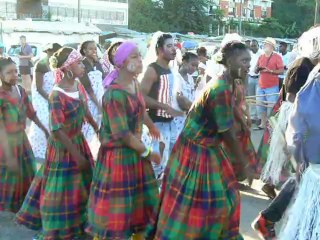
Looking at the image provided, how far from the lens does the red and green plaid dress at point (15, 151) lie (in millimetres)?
4840

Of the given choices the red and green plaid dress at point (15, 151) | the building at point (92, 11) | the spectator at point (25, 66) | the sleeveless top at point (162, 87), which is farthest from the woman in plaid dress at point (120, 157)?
the building at point (92, 11)

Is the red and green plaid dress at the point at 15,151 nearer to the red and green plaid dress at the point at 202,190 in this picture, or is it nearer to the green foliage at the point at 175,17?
the red and green plaid dress at the point at 202,190

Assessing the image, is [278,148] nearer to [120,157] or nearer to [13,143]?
[120,157]

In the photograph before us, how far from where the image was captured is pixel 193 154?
3.69 metres

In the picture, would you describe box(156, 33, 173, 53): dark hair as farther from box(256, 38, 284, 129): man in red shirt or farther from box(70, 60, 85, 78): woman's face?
box(256, 38, 284, 129): man in red shirt

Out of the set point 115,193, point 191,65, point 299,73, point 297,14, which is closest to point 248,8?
point 297,14

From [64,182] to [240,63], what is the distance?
64.4 inches

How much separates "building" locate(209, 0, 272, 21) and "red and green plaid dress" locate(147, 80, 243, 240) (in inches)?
3120

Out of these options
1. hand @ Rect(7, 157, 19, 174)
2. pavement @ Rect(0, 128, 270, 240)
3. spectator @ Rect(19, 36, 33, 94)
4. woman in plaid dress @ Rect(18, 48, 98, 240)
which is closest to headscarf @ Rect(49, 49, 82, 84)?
woman in plaid dress @ Rect(18, 48, 98, 240)

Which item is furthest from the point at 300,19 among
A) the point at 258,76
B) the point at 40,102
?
the point at 40,102

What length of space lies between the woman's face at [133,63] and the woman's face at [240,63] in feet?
2.33

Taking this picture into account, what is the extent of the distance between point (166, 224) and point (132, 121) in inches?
30.1

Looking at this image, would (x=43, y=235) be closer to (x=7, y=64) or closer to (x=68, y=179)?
(x=68, y=179)

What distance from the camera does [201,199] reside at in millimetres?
3631
